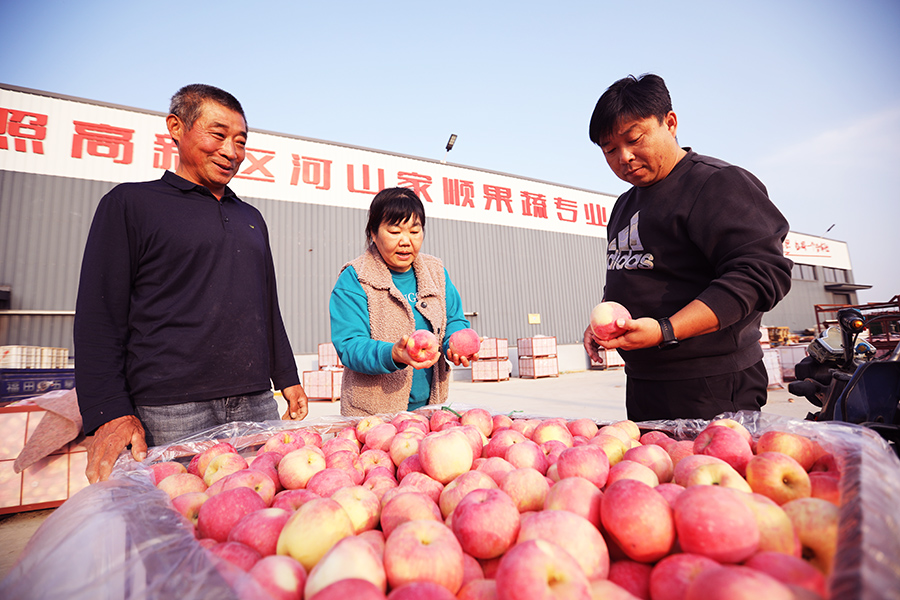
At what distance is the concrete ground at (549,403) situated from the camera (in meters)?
3.65

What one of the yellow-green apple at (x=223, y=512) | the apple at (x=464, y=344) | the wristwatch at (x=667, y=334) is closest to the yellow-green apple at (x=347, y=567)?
the yellow-green apple at (x=223, y=512)

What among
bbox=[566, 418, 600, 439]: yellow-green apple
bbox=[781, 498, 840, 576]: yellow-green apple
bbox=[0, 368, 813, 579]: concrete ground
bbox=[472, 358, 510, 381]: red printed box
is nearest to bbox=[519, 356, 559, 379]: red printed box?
bbox=[472, 358, 510, 381]: red printed box

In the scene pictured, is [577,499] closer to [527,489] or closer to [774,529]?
[527,489]

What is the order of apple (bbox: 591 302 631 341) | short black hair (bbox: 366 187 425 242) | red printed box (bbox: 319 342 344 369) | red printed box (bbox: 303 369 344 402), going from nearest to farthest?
apple (bbox: 591 302 631 341)
short black hair (bbox: 366 187 425 242)
red printed box (bbox: 303 369 344 402)
red printed box (bbox: 319 342 344 369)

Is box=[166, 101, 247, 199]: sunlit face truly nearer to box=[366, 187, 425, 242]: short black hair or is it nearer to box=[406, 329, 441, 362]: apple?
box=[366, 187, 425, 242]: short black hair

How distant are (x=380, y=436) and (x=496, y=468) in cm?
63

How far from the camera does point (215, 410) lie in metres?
2.12

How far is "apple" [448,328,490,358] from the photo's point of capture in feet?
8.05

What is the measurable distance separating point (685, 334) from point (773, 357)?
1151 cm

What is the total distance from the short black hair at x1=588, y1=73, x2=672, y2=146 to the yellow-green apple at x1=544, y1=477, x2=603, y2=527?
66.8 inches

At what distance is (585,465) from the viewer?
1.17 meters

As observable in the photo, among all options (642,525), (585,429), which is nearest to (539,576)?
(642,525)

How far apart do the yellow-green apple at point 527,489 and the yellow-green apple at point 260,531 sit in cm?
60

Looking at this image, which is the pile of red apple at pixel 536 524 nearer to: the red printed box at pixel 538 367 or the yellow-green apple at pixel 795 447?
the yellow-green apple at pixel 795 447
